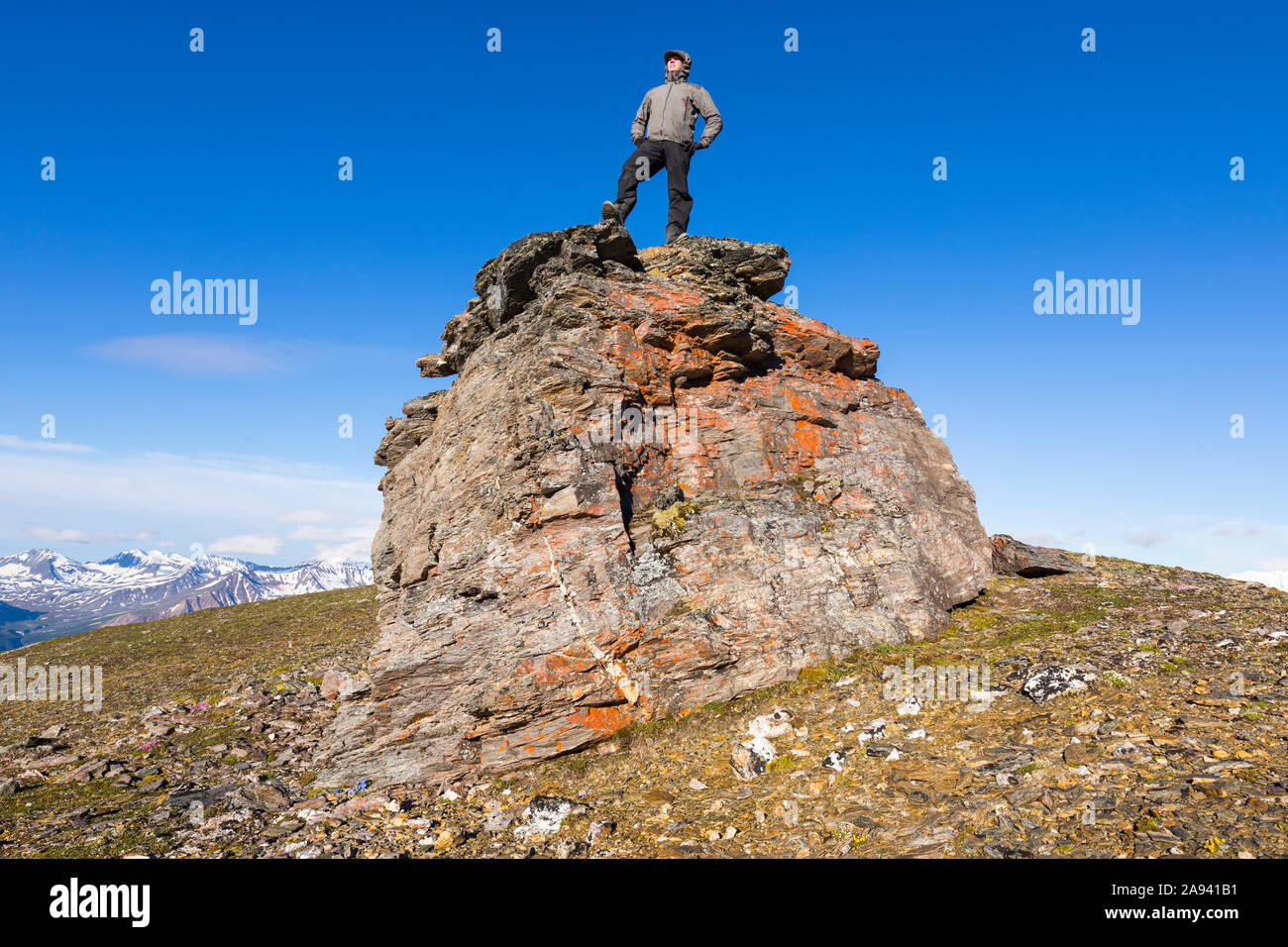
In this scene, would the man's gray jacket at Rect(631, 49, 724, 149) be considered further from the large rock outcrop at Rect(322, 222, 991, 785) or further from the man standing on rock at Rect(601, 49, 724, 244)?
the large rock outcrop at Rect(322, 222, 991, 785)

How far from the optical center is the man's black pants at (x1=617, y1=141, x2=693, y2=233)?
16953 mm

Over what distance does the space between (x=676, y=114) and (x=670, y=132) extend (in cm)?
45

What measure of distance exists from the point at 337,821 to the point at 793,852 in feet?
21.4

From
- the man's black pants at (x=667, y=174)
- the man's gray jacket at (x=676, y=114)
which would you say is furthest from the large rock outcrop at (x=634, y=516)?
the man's gray jacket at (x=676, y=114)

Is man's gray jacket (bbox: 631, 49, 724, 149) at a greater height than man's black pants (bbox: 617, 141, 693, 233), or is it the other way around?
man's gray jacket (bbox: 631, 49, 724, 149)

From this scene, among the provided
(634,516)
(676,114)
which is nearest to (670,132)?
(676,114)

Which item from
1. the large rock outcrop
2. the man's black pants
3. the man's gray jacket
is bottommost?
the large rock outcrop

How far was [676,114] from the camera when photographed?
16.7 meters

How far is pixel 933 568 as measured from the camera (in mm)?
13500

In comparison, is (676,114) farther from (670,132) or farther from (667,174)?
(667,174)

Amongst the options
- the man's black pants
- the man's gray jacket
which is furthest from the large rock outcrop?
the man's gray jacket
